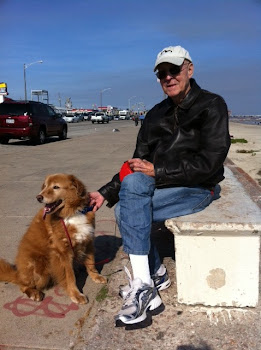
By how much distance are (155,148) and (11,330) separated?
1.79 meters

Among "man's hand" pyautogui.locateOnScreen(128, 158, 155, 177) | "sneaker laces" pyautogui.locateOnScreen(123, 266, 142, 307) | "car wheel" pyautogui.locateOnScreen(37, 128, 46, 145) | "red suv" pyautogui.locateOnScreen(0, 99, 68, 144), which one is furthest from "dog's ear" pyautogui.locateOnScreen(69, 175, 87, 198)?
"car wheel" pyautogui.locateOnScreen(37, 128, 46, 145)

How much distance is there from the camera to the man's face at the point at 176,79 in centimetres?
282

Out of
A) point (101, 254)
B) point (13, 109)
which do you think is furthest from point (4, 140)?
point (101, 254)

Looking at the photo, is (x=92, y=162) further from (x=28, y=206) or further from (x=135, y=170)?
(x=135, y=170)

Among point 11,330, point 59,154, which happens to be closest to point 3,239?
point 11,330

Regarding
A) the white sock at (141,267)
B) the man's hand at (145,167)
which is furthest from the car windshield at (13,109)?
the white sock at (141,267)

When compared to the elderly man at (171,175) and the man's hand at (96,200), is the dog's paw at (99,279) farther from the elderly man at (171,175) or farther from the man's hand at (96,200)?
the man's hand at (96,200)

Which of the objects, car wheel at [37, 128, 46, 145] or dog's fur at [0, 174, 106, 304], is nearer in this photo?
dog's fur at [0, 174, 106, 304]

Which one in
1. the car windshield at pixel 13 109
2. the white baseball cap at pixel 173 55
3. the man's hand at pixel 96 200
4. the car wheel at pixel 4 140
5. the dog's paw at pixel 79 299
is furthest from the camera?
the car wheel at pixel 4 140

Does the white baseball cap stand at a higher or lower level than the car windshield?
lower

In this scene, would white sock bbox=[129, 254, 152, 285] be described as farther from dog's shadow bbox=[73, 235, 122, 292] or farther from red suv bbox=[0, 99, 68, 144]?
red suv bbox=[0, 99, 68, 144]

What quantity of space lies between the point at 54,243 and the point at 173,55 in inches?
69.5

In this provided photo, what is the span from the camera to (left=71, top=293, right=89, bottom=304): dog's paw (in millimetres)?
2879

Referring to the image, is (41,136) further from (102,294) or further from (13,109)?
(102,294)
